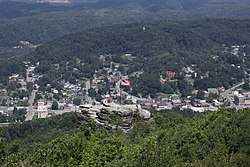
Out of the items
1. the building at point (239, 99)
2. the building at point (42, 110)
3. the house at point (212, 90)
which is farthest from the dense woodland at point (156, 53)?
the building at point (42, 110)

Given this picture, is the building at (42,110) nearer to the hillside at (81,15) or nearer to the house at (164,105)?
the house at (164,105)

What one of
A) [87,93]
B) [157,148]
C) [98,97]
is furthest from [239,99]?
[157,148]

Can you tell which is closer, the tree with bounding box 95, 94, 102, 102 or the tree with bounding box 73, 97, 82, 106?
the tree with bounding box 73, 97, 82, 106

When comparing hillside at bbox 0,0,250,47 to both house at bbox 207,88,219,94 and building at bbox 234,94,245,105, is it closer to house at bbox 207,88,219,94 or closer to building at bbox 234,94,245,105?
house at bbox 207,88,219,94

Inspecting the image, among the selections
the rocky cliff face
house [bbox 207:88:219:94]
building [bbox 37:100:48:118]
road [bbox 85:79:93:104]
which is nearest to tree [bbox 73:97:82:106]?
road [bbox 85:79:93:104]

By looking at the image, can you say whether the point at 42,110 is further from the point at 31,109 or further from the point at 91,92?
the point at 91,92

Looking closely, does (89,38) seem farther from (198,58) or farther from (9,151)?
(9,151)

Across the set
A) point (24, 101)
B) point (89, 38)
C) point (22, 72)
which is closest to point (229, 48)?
point (89, 38)

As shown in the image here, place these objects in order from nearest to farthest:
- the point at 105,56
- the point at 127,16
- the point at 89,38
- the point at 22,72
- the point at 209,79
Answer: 1. the point at 209,79
2. the point at 22,72
3. the point at 105,56
4. the point at 89,38
5. the point at 127,16
